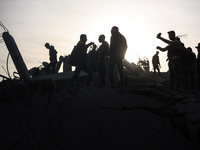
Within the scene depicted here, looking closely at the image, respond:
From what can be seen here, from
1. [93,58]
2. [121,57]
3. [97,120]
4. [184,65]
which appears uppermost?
[93,58]

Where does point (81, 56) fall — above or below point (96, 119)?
above

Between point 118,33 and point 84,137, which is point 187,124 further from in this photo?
point 118,33

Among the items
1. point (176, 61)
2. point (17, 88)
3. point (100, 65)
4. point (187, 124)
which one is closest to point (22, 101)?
point (17, 88)

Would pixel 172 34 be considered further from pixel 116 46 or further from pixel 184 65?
pixel 116 46

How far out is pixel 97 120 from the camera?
4.00m

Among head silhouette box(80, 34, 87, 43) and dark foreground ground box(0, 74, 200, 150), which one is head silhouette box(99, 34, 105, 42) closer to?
head silhouette box(80, 34, 87, 43)

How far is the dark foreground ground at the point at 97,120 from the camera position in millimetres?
3561

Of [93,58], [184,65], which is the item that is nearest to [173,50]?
[184,65]

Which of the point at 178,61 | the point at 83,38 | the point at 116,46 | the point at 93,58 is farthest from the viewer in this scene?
the point at 93,58

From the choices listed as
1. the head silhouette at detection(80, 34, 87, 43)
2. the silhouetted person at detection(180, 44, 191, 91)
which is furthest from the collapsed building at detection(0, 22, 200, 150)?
the head silhouette at detection(80, 34, 87, 43)

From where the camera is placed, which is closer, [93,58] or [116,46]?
[116,46]

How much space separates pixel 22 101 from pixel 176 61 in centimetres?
376

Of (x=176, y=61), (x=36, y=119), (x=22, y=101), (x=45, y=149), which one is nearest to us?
(x=45, y=149)

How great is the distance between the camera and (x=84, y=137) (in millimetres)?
3688
